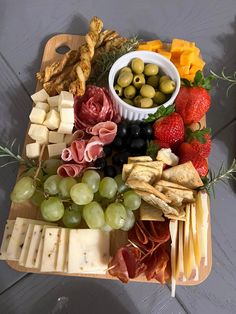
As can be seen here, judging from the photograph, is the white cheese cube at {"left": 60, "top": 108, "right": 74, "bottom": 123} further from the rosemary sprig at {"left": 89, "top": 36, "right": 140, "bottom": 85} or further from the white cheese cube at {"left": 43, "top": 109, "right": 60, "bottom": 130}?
the rosemary sprig at {"left": 89, "top": 36, "right": 140, "bottom": 85}

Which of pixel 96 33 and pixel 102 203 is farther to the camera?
pixel 96 33

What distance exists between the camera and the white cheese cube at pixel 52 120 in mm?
795

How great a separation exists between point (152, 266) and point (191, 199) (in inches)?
6.0

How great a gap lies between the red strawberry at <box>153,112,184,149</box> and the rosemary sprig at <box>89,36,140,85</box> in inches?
7.5

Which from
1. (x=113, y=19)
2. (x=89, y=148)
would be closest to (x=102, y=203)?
(x=89, y=148)

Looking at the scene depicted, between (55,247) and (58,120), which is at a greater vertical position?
(58,120)

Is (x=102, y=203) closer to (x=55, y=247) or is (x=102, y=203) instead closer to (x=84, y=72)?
(x=55, y=247)

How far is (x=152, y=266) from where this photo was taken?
0.71 metres

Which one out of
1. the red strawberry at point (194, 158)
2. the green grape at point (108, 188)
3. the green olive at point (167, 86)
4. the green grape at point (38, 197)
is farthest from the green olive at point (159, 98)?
the green grape at point (38, 197)

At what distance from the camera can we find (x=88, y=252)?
71 cm

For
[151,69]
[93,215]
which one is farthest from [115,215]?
[151,69]

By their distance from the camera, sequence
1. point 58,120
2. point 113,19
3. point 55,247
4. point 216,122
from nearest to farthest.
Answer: point 55,247 → point 58,120 → point 216,122 → point 113,19

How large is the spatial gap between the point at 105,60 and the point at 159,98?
0.17 meters

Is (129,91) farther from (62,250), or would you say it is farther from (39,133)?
(62,250)
